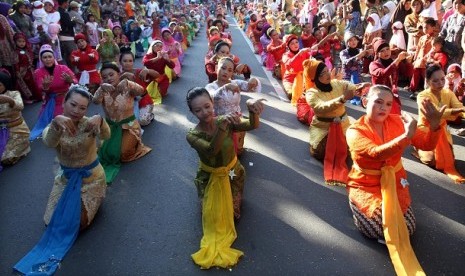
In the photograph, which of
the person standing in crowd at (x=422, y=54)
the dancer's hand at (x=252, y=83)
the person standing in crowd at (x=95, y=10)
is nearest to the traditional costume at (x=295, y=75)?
the person standing in crowd at (x=422, y=54)

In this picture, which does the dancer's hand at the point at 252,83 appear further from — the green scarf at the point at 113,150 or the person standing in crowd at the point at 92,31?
the person standing in crowd at the point at 92,31

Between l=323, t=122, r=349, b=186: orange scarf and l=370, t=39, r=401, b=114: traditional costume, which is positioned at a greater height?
l=370, t=39, r=401, b=114: traditional costume

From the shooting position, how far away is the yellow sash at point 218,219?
129 inches

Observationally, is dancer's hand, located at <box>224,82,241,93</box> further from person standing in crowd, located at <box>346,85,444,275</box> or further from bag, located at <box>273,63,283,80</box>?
bag, located at <box>273,63,283,80</box>

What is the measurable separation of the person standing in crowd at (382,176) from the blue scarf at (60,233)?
250cm

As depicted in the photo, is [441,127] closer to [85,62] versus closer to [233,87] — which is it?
[233,87]

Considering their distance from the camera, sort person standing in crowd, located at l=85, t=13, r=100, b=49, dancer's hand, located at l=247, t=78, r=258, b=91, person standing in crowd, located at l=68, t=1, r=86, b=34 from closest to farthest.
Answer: dancer's hand, located at l=247, t=78, r=258, b=91 → person standing in crowd, located at l=68, t=1, r=86, b=34 → person standing in crowd, located at l=85, t=13, r=100, b=49

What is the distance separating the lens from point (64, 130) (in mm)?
3430

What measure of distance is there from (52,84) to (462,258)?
19.3 ft

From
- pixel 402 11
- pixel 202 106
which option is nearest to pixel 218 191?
pixel 202 106

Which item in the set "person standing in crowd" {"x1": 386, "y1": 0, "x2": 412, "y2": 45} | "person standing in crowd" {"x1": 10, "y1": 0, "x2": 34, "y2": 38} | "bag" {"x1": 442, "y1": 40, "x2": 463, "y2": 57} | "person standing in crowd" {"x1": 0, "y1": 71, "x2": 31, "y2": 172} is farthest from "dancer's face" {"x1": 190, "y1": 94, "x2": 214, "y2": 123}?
"person standing in crowd" {"x1": 386, "y1": 0, "x2": 412, "y2": 45}

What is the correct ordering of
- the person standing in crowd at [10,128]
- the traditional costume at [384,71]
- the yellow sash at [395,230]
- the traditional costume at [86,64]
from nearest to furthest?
the yellow sash at [395,230]
the person standing in crowd at [10,128]
the traditional costume at [384,71]
the traditional costume at [86,64]

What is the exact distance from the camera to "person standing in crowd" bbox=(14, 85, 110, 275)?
347 centimetres

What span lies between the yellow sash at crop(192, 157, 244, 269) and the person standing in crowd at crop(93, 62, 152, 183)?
174 centimetres
